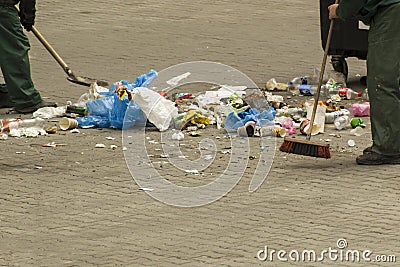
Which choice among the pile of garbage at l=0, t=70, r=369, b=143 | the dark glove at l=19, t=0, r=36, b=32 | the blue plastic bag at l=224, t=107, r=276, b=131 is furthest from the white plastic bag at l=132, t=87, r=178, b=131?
the dark glove at l=19, t=0, r=36, b=32

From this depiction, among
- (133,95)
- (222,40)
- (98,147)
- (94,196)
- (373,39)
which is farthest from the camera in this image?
(222,40)

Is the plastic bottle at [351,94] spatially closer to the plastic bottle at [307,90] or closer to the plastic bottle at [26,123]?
the plastic bottle at [307,90]

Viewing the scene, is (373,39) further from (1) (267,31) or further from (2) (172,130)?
(1) (267,31)

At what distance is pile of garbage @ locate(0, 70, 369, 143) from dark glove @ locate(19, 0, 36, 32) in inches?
31.2

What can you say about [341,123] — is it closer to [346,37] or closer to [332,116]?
[332,116]

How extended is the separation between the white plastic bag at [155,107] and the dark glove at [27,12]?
1264 mm

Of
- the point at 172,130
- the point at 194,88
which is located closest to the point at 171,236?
the point at 172,130

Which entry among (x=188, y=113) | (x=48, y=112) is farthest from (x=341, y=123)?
(x=48, y=112)

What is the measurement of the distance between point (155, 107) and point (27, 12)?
5.13 feet

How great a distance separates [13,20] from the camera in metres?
9.56

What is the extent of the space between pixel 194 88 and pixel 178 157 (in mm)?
2576

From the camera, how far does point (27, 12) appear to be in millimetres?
9586

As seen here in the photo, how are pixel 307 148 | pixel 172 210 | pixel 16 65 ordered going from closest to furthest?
pixel 172 210 < pixel 307 148 < pixel 16 65

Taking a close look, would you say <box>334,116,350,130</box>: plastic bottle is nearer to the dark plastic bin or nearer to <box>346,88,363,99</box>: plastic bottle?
<box>346,88,363,99</box>: plastic bottle
